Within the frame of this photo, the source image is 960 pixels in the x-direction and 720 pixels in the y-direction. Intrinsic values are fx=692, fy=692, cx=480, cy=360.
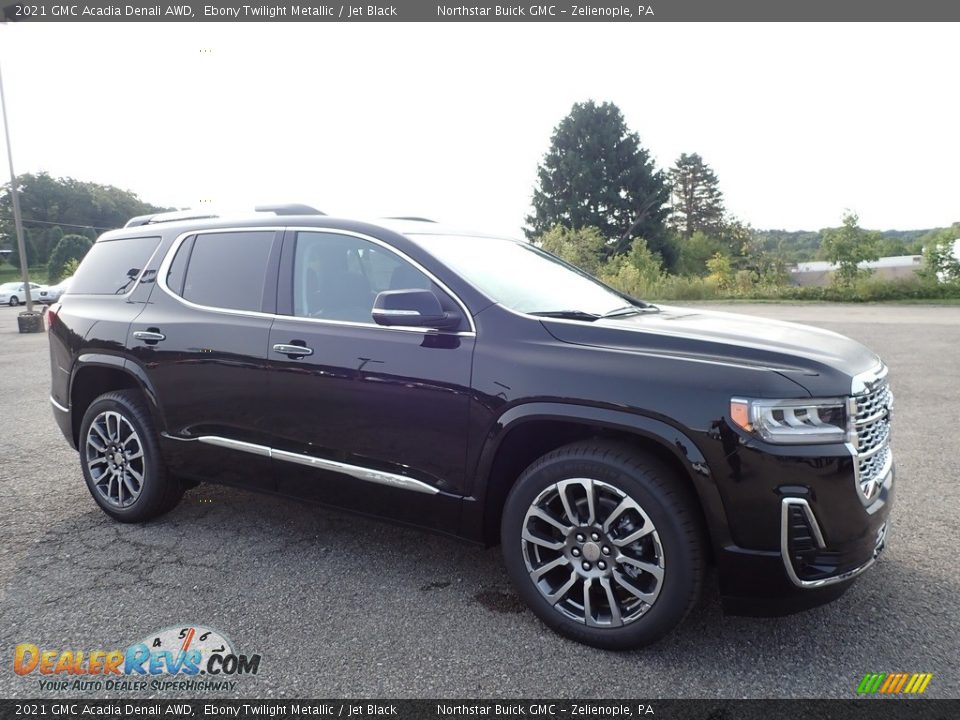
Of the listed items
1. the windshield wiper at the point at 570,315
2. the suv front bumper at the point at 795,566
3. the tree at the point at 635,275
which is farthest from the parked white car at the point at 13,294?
the suv front bumper at the point at 795,566

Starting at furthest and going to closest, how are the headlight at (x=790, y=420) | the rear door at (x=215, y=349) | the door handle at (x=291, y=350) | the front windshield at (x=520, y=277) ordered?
the rear door at (x=215, y=349), the door handle at (x=291, y=350), the front windshield at (x=520, y=277), the headlight at (x=790, y=420)

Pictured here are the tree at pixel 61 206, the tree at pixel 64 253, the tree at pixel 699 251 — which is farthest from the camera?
the tree at pixel 61 206

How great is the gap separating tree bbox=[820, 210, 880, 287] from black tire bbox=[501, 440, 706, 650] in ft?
93.7

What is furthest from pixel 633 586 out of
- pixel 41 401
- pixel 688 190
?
pixel 688 190

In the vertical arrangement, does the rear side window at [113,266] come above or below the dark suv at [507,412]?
above

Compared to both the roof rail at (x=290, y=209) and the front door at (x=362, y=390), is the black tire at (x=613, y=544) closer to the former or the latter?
the front door at (x=362, y=390)

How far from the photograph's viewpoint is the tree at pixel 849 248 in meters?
28.5

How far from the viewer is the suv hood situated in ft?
8.57

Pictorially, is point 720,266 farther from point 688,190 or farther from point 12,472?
point 12,472

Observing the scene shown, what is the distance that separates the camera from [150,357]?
4.08 meters

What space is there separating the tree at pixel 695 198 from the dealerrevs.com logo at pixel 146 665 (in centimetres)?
8231

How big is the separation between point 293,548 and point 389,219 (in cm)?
190

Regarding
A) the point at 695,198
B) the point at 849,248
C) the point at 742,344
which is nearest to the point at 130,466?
the point at 742,344

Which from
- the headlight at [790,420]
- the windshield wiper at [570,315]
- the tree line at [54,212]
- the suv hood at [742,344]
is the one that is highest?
the tree line at [54,212]
